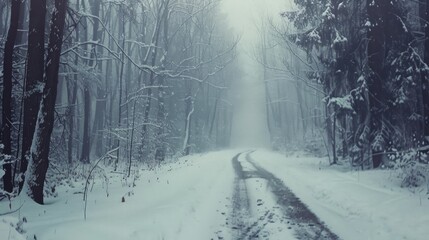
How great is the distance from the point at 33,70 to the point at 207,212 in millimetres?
5258

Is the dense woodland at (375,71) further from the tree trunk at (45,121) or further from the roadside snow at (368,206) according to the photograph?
the tree trunk at (45,121)

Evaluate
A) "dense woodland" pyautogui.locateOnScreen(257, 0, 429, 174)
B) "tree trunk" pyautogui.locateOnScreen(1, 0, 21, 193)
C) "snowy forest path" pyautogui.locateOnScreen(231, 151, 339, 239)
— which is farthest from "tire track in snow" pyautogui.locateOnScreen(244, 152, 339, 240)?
"tree trunk" pyautogui.locateOnScreen(1, 0, 21, 193)

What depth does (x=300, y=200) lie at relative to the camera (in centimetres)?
1005

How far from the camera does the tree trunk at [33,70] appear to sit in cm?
841

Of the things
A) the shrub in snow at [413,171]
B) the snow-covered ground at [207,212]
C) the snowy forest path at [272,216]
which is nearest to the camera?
the snow-covered ground at [207,212]

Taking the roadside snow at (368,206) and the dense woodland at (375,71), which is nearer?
the roadside snow at (368,206)

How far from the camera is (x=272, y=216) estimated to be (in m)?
8.23

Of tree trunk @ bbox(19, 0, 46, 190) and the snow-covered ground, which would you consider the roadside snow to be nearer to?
the snow-covered ground

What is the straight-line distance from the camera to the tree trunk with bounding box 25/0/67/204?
26.7 ft

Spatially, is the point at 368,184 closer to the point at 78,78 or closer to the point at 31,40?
the point at 31,40

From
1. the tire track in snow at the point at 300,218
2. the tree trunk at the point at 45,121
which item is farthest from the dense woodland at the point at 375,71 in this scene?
the tree trunk at the point at 45,121

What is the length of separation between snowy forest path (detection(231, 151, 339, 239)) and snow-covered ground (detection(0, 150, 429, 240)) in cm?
2

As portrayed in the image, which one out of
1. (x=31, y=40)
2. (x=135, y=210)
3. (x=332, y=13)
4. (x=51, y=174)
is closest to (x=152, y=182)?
(x=51, y=174)

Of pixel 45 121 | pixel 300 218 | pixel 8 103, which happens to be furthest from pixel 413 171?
pixel 8 103
